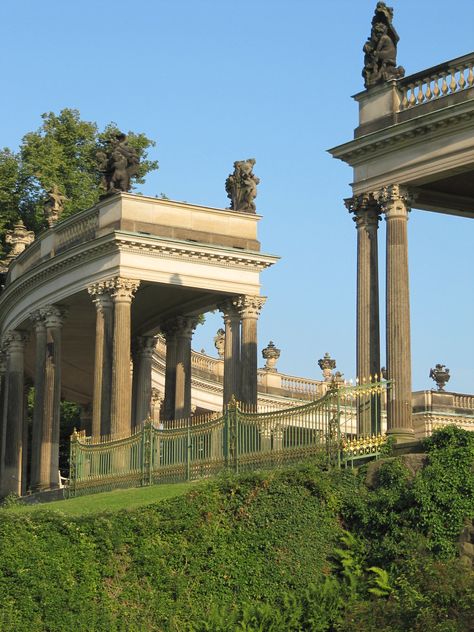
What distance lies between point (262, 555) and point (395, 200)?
11.7 m

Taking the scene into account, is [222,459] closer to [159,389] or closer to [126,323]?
[126,323]

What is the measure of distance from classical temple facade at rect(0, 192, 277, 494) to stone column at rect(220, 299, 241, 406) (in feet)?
0.11

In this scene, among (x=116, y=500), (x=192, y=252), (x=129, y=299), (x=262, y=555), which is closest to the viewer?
(x=262, y=555)

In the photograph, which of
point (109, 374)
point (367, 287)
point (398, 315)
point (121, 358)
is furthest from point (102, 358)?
point (398, 315)

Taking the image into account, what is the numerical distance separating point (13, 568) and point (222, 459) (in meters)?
8.69

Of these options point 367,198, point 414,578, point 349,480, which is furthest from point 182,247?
point 414,578

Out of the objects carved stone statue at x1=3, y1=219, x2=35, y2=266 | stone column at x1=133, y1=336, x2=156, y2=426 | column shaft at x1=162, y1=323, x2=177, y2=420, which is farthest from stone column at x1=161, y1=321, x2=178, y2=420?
carved stone statue at x1=3, y1=219, x2=35, y2=266

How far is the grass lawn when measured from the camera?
34.0 m

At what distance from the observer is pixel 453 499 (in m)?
30.4

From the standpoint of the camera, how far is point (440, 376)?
76625 mm

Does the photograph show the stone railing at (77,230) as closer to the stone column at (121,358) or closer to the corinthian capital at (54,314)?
the corinthian capital at (54,314)

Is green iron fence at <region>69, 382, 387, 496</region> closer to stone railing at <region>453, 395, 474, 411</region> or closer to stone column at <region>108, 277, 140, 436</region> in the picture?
stone column at <region>108, 277, 140, 436</region>

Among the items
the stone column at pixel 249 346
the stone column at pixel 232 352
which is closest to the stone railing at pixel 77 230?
the stone column at pixel 232 352

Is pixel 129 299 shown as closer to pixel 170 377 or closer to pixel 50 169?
pixel 170 377
